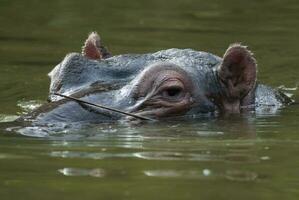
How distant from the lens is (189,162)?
6.45 m

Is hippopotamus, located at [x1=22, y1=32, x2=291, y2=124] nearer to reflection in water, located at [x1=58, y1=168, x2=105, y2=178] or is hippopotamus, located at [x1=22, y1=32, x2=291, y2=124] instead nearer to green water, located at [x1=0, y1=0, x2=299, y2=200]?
green water, located at [x1=0, y1=0, x2=299, y2=200]

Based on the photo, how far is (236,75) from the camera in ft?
29.9

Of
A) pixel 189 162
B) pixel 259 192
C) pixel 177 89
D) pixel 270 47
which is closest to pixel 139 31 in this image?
pixel 270 47

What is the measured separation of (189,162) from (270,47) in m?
8.23

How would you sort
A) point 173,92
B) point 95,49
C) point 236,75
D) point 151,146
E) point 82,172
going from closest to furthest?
point 82,172
point 151,146
point 173,92
point 236,75
point 95,49

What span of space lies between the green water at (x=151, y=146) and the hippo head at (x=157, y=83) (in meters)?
0.25

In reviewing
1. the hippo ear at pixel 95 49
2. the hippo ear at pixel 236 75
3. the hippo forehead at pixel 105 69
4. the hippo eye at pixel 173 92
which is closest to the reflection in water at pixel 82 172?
the hippo forehead at pixel 105 69

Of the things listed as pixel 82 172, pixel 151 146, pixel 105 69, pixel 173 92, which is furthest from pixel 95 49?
pixel 82 172

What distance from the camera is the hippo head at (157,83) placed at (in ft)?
27.8

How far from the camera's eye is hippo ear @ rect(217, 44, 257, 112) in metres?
9.00

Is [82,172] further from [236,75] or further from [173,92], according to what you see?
[236,75]

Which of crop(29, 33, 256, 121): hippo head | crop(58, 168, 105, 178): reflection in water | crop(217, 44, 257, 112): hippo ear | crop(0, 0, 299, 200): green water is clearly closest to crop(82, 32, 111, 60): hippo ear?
crop(0, 0, 299, 200): green water

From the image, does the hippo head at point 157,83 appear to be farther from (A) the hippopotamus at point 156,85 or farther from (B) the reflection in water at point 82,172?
(B) the reflection in water at point 82,172

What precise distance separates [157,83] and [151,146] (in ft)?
5.17
